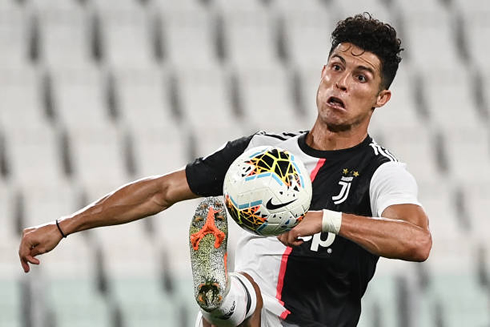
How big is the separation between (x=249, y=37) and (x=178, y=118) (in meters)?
0.78

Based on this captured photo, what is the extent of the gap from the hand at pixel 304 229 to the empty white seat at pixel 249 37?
3.87m

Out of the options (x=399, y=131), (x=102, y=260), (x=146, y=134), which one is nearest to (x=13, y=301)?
(x=102, y=260)

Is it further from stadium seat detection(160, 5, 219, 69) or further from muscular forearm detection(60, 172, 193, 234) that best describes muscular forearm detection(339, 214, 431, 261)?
stadium seat detection(160, 5, 219, 69)

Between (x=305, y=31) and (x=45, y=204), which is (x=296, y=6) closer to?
(x=305, y=31)

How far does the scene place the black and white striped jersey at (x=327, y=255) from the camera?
3291 mm

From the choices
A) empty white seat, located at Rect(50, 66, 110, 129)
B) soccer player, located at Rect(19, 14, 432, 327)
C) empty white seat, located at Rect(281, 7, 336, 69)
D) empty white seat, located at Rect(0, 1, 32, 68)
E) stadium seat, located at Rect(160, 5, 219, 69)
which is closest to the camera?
soccer player, located at Rect(19, 14, 432, 327)

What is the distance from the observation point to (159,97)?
6375mm

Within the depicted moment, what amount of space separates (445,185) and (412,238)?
10.7 feet

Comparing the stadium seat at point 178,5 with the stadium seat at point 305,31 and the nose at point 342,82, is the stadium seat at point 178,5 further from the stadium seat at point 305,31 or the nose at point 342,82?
the nose at point 342,82

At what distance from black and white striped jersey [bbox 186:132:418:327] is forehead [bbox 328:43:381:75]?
0.83 feet

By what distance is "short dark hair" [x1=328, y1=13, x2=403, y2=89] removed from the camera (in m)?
3.36

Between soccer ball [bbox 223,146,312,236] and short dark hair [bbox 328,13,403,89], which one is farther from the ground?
short dark hair [bbox 328,13,403,89]

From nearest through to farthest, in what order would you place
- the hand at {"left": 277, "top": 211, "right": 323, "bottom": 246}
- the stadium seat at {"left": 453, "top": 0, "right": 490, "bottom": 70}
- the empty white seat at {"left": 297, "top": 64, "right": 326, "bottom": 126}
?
the hand at {"left": 277, "top": 211, "right": 323, "bottom": 246} < the empty white seat at {"left": 297, "top": 64, "right": 326, "bottom": 126} < the stadium seat at {"left": 453, "top": 0, "right": 490, "bottom": 70}

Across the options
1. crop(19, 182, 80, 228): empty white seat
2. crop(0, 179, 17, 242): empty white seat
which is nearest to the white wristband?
crop(19, 182, 80, 228): empty white seat
